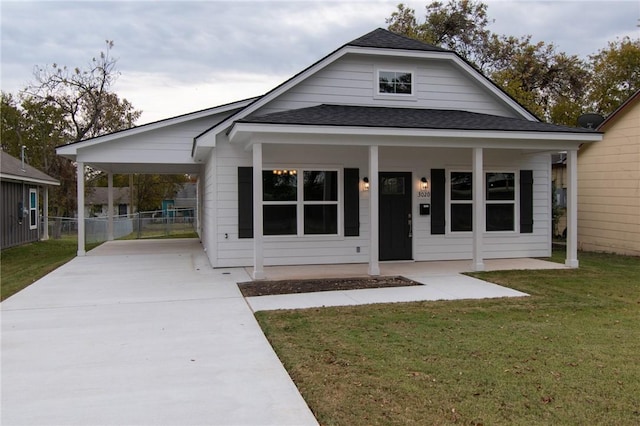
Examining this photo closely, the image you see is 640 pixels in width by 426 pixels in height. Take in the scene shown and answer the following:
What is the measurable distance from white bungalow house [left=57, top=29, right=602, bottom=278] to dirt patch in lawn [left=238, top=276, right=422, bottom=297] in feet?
1.45

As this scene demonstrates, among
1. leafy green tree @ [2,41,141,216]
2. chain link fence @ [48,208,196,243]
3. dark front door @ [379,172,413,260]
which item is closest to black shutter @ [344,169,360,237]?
dark front door @ [379,172,413,260]

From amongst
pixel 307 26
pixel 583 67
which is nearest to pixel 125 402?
pixel 307 26

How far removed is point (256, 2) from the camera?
1214 cm

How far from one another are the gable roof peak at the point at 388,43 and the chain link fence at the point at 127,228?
12.0 meters

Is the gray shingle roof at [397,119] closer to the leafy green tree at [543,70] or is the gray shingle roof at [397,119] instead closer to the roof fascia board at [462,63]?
the roof fascia board at [462,63]

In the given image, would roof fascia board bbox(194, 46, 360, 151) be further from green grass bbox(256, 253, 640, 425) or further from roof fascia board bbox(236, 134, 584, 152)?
green grass bbox(256, 253, 640, 425)

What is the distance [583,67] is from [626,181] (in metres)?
16.4

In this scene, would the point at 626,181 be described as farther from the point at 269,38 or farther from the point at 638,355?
the point at 269,38

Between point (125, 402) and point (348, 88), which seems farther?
point (348, 88)

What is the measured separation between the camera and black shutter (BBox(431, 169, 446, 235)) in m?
10.9

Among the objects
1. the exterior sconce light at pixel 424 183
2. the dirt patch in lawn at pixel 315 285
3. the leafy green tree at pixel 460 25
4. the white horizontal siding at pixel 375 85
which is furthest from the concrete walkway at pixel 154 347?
the leafy green tree at pixel 460 25

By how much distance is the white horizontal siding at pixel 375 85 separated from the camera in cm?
1066

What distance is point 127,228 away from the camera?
71.3 feet

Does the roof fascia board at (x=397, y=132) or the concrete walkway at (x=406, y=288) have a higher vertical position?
the roof fascia board at (x=397, y=132)
